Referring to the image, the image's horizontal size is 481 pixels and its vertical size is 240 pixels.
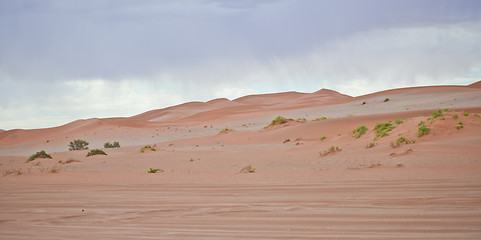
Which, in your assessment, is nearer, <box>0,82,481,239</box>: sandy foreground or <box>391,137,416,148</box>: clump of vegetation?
<box>0,82,481,239</box>: sandy foreground

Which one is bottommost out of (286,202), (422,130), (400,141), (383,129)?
(286,202)

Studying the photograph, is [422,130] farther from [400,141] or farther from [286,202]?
[286,202]

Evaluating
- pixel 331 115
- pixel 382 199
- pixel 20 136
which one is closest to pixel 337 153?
pixel 382 199

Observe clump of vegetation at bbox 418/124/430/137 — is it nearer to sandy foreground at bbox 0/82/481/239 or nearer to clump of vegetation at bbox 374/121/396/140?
sandy foreground at bbox 0/82/481/239

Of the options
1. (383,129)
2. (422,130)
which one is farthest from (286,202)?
(383,129)

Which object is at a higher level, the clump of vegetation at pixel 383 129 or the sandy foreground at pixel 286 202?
the clump of vegetation at pixel 383 129

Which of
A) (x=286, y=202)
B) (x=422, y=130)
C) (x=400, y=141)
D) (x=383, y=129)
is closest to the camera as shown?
(x=286, y=202)

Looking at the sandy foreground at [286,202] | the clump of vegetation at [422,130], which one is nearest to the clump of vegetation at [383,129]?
the clump of vegetation at [422,130]

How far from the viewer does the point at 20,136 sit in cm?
6312

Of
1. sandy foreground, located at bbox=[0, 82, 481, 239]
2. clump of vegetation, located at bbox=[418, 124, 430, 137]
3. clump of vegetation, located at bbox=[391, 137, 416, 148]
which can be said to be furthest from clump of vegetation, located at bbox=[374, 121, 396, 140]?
clump of vegetation, located at bbox=[391, 137, 416, 148]

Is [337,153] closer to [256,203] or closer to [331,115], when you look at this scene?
[256,203]

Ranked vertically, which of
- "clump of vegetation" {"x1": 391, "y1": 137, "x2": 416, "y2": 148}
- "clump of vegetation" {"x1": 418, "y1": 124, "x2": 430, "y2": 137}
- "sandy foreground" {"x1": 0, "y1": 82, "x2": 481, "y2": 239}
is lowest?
"sandy foreground" {"x1": 0, "y1": 82, "x2": 481, "y2": 239}

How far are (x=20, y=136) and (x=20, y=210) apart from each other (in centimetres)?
6254

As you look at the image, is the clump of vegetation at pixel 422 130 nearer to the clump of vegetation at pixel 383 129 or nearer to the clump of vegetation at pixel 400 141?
the clump of vegetation at pixel 400 141
